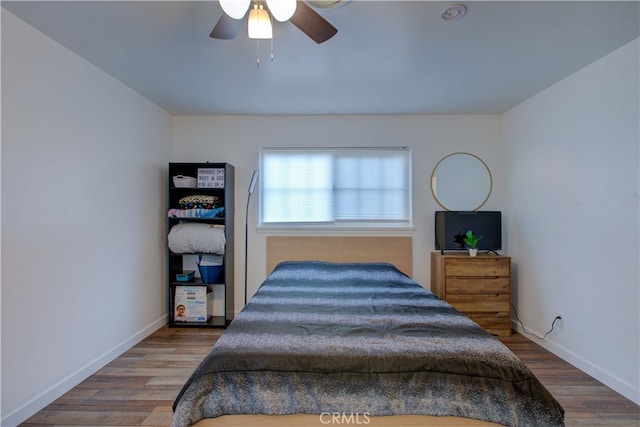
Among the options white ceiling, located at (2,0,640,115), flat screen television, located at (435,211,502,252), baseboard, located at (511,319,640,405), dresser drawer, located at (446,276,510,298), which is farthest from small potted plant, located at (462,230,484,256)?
white ceiling, located at (2,0,640,115)

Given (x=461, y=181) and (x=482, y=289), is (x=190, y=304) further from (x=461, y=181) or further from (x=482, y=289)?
(x=461, y=181)

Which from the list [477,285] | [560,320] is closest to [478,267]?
[477,285]

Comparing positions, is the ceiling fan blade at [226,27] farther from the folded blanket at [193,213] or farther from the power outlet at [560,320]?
the power outlet at [560,320]

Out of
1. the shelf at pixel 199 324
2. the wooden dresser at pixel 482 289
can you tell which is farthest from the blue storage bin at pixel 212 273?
the wooden dresser at pixel 482 289

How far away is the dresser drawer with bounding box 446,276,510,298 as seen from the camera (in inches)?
121

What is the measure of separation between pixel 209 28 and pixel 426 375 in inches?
86.8

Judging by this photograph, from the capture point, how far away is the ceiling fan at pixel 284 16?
4.20 ft

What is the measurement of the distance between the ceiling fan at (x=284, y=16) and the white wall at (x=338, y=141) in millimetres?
1987

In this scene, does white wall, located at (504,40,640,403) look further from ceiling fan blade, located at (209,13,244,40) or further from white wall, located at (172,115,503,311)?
ceiling fan blade, located at (209,13,244,40)

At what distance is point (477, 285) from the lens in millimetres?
3068

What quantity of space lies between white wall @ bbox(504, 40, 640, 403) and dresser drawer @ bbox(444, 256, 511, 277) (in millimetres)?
258

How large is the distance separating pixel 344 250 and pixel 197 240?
1.60 meters

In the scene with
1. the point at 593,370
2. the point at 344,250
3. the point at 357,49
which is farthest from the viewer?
the point at 344,250

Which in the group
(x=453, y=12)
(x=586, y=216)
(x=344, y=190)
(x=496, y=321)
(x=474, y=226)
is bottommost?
(x=496, y=321)
